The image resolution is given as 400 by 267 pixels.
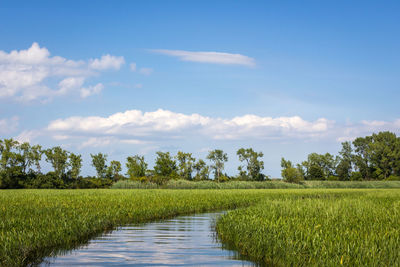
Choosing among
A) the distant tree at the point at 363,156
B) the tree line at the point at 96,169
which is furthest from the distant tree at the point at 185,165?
the distant tree at the point at 363,156

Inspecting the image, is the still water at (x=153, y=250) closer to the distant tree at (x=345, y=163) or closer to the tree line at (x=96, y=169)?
the tree line at (x=96, y=169)

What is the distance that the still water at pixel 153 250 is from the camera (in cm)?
1239

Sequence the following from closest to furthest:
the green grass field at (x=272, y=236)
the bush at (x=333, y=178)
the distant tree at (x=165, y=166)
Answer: the green grass field at (x=272, y=236) → the distant tree at (x=165, y=166) → the bush at (x=333, y=178)

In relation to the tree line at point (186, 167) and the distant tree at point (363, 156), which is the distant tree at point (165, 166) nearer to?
the tree line at point (186, 167)

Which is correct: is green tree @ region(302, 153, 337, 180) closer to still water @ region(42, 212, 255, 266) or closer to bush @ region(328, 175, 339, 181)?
bush @ region(328, 175, 339, 181)

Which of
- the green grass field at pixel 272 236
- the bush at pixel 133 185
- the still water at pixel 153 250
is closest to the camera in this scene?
the green grass field at pixel 272 236

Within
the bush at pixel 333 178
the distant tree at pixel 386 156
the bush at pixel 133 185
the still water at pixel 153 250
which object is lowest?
the bush at pixel 333 178

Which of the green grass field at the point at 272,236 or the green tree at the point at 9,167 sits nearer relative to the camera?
the green grass field at the point at 272,236

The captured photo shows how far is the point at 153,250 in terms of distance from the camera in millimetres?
14312

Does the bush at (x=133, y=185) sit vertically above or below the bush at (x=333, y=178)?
above

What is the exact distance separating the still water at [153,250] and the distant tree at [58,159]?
69572mm

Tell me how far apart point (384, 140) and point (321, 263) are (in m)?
128

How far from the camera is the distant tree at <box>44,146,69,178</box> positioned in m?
→ 84.5

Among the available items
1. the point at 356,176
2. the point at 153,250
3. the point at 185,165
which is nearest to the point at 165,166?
the point at 185,165
